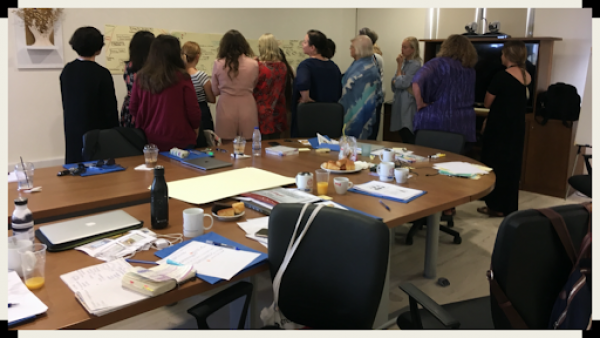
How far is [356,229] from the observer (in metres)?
1.41

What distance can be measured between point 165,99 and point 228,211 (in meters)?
1.51

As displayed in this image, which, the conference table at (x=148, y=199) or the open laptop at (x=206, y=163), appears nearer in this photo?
the conference table at (x=148, y=199)

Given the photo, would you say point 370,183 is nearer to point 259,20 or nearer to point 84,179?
point 84,179

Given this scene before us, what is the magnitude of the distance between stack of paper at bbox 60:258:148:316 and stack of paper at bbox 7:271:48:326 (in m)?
0.10

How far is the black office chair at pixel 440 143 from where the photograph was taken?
3.36 metres

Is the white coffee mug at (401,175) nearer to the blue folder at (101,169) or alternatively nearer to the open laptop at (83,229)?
the open laptop at (83,229)

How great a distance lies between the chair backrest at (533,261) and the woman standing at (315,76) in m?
3.25

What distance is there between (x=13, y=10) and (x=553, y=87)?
17.7 feet

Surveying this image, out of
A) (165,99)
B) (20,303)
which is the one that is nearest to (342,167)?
(165,99)

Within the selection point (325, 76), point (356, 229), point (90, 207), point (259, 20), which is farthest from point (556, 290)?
point (259, 20)

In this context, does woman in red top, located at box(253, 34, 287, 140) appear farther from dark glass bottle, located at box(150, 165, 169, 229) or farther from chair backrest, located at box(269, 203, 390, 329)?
chair backrest, located at box(269, 203, 390, 329)

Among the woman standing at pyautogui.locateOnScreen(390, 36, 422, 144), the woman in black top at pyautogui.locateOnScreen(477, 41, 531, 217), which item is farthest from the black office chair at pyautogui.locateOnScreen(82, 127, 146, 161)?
the woman standing at pyautogui.locateOnScreen(390, 36, 422, 144)

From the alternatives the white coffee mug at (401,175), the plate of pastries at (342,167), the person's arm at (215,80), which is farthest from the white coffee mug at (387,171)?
the person's arm at (215,80)

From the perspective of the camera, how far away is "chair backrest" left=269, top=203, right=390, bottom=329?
1394 mm
